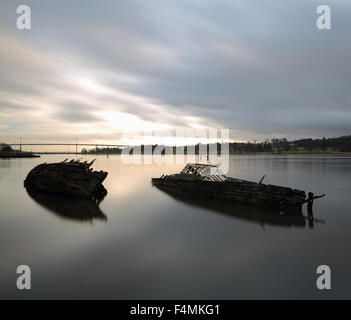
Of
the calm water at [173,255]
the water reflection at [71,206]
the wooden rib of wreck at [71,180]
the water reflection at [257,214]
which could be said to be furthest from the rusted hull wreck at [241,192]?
the water reflection at [71,206]

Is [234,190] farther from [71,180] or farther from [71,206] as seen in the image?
[71,180]

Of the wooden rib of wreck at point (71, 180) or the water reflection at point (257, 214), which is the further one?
the wooden rib of wreck at point (71, 180)

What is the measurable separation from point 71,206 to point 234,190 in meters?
12.8

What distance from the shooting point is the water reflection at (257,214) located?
556 inches

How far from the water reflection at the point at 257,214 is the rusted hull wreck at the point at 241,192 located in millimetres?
696

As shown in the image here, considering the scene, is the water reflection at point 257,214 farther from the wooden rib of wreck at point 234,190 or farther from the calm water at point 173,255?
the wooden rib of wreck at point 234,190

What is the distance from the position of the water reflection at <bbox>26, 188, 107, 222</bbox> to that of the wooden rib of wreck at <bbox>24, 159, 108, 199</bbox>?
638mm

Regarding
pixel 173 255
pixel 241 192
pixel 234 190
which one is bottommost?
pixel 173 255

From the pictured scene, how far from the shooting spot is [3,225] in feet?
46.5

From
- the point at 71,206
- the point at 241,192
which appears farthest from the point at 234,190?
the point at 71,206

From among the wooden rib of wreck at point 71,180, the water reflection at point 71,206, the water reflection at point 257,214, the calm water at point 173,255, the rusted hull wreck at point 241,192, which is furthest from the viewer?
the wooden rib of wreck at point 71,180

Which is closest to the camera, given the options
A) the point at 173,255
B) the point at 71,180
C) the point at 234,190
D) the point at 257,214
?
the point at 173,255

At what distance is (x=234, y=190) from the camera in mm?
19016

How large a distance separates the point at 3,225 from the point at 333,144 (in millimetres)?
234645
